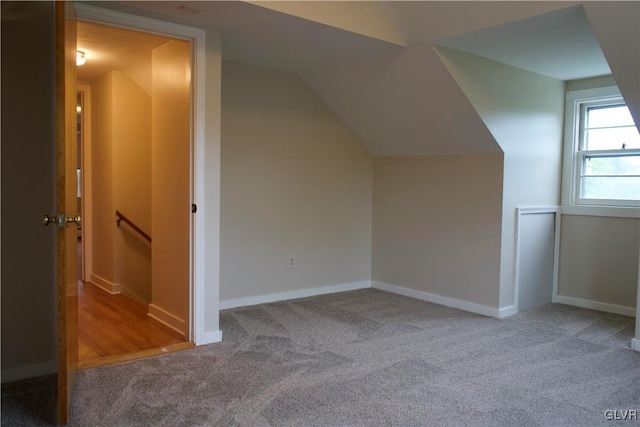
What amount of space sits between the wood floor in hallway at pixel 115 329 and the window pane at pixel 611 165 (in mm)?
3836

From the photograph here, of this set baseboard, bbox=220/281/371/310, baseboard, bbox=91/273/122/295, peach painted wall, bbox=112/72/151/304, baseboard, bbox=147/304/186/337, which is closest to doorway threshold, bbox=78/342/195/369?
baseboard, bbox=147/304/186/337

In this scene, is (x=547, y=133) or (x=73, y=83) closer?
(x=73, y=83)

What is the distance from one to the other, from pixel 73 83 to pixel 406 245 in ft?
11.2

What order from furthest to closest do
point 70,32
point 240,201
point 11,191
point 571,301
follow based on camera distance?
point 571,301, point 240,201, point 11,191, point 70,32

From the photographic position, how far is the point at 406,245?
4961 mm

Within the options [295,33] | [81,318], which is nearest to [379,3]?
[295,33]

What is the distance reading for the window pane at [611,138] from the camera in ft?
14.2

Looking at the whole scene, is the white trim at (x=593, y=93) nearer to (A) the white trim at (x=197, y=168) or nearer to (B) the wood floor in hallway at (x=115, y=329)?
(A) the white trim at (x=197, y=168)

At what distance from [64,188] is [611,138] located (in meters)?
4.38

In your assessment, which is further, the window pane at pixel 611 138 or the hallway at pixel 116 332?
the window pane at pixel 611 138

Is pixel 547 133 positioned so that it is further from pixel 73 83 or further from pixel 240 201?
pixel 73 83

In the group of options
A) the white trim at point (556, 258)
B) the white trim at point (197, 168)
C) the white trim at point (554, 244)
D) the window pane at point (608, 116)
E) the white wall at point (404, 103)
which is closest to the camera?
the white trim at point (197, 168)

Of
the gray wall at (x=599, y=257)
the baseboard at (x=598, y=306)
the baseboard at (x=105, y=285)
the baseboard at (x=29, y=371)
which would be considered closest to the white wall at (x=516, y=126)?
the gray wall at (x=599, y=257)

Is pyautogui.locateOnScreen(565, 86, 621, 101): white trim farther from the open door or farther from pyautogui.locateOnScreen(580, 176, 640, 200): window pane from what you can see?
the open door
